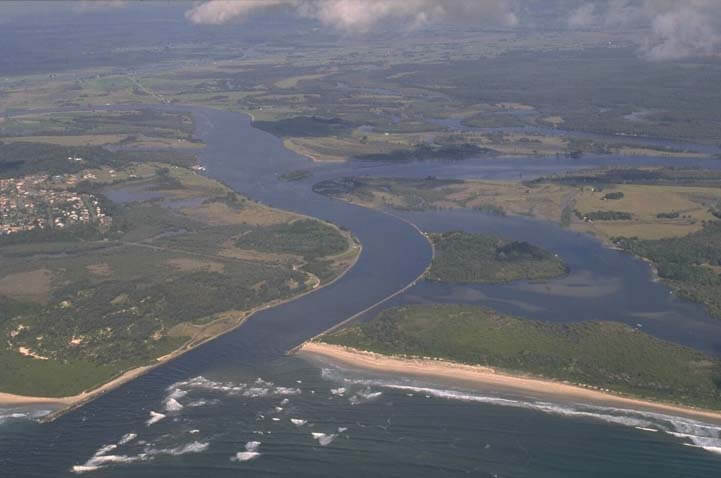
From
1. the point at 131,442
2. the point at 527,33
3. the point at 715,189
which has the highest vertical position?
the point at 527,33

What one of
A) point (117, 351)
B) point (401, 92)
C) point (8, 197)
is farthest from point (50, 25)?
point (117, 351)

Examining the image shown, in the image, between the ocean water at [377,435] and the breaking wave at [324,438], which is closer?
the ocean water at [377,435]

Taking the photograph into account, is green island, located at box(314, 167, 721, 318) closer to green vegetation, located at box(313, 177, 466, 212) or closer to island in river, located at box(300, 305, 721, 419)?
green vegetation, located at box(313, 177, 466, 212)

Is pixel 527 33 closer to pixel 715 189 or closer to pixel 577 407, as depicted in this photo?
pixel 715 189

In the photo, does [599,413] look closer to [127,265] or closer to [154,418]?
[154,418]

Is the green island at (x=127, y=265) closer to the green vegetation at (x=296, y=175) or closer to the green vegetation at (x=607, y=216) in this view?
the green vegetation at (x=296, y=175)

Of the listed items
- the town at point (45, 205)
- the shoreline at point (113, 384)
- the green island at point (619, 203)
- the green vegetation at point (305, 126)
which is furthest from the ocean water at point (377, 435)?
the green vegetation at point (305, 126)

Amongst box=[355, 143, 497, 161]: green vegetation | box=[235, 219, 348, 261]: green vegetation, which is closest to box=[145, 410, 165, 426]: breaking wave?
box=[235, 219, 348, 261]: green vegetation
